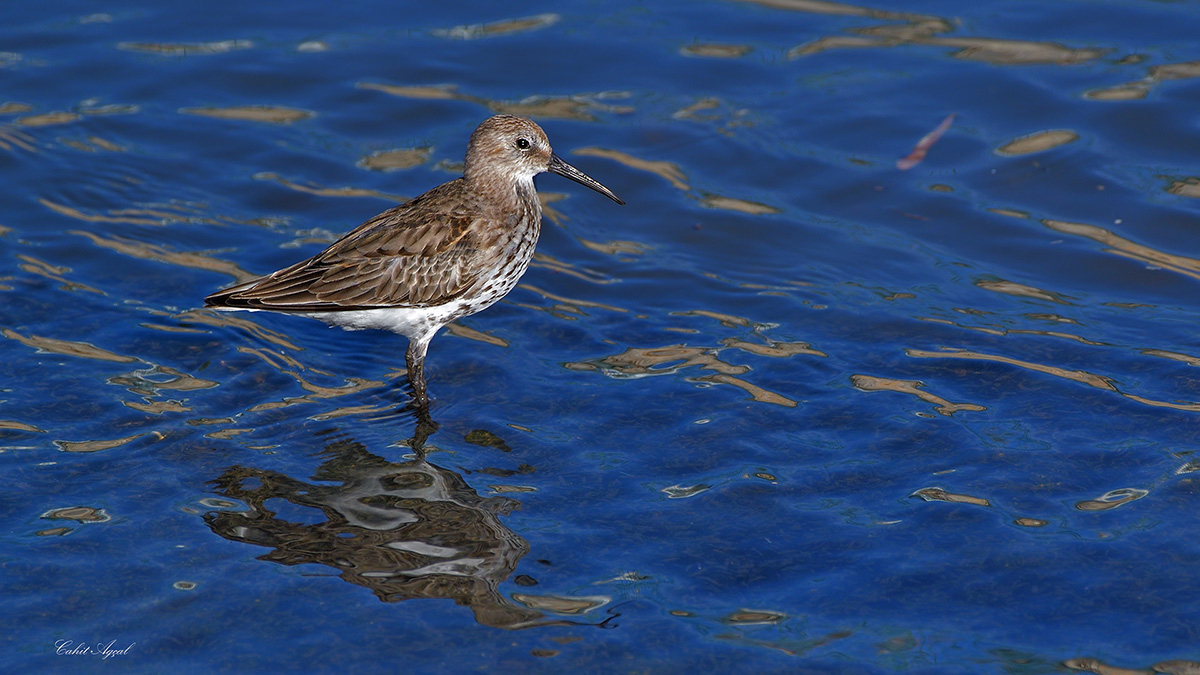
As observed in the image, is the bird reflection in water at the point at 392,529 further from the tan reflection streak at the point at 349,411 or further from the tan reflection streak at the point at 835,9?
the tan reflection streak at the point at 835,9

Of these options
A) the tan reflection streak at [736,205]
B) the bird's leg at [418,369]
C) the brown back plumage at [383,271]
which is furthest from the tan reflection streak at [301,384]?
the tan reflection streak at [736,205]

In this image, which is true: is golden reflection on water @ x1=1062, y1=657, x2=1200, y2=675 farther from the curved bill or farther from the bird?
the curved bill

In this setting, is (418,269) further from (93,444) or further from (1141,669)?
(1141,669)

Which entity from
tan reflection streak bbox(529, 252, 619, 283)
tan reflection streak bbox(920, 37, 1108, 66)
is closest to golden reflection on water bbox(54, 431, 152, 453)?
tan reflection streak bbox(529, 252, 619, 283)

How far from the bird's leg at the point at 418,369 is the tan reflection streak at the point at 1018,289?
15.4 ft

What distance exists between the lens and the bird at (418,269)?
830cm

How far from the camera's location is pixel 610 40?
45.2 ft

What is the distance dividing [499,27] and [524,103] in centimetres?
179

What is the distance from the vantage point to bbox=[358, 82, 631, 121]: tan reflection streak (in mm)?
12703

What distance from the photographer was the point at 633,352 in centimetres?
919

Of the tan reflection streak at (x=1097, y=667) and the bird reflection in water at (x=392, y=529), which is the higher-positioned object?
the bird reflection in water at (x=392, y=529)

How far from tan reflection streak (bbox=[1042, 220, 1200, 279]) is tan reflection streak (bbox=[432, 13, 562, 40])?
6.31m

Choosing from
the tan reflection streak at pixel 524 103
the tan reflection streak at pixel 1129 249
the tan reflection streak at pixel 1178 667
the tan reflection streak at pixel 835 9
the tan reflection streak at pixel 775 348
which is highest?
the tan reflection streak at pixel 835 9

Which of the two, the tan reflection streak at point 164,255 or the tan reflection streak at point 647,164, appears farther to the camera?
the tan reflection streak at point 647,164
